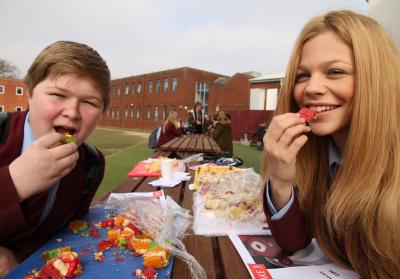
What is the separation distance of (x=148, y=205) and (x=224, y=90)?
33.0 metres

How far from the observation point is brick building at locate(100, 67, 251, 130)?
111 feet

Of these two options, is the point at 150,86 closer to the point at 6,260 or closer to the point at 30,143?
the point at 30,143

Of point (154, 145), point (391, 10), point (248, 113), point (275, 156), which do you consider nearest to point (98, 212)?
point (275, 156)

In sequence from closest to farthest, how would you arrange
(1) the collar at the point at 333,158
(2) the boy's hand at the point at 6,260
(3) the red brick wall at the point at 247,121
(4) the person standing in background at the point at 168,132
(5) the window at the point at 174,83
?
(2) the boy's hand at the point at 6,260
(1) the collar at the point at 333,158
(4) the person standing in background at the point at 168,132
(3) the red brick wall at the point at 247,121
(5) the window at the point at 174,83

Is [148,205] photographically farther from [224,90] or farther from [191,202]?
[224,90]

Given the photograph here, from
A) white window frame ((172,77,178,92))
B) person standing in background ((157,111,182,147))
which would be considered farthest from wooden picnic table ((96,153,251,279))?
white window frame ((172,77,178,92))

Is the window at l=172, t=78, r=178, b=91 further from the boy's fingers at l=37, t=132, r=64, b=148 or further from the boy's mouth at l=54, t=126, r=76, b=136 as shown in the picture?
the boy's fingers at l=37, t=132, r=64, b=148

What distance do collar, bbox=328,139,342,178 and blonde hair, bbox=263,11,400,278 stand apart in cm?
11

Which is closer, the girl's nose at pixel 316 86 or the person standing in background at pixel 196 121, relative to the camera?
the girl's nose at pixel 316 86

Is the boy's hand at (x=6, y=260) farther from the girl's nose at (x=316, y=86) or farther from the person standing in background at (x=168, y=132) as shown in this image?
the person standing in background at (x=168, y=132)

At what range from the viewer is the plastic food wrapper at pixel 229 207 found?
60.2 inches

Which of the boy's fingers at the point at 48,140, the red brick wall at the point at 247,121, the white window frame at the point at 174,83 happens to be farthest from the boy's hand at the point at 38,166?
the white window frame at the point at 174,83

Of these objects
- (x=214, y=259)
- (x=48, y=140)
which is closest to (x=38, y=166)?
(x=48, y=140)

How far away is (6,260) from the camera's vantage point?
1.17 metres
